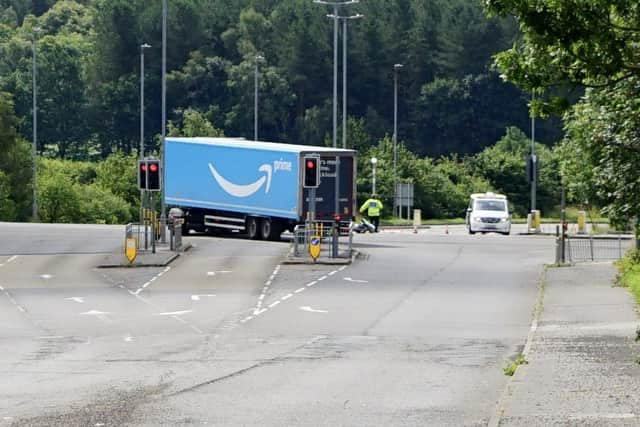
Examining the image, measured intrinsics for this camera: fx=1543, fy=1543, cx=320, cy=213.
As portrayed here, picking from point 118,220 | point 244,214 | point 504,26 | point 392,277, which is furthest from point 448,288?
point 504,26

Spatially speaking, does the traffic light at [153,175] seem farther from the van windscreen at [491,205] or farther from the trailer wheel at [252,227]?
the van windscreen at [491,205]

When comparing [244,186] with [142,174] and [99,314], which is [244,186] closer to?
[142,174]

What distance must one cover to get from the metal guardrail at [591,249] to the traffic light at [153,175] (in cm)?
1163

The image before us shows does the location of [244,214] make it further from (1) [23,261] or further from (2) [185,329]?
(2) [185,329]

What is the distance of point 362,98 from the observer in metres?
136

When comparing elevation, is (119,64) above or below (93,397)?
above

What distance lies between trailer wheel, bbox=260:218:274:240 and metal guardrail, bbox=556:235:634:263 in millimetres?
10140

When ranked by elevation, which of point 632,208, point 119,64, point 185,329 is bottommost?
point 185,329

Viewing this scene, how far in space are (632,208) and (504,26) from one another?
11113 centimetres

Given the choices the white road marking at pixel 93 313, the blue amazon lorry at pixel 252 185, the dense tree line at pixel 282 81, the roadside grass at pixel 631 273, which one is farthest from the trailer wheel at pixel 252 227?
the dense tree line at pixel 282 81

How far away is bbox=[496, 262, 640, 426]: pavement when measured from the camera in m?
14.8

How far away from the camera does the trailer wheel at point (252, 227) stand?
5366 centimetres

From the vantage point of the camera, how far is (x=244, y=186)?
5328 cm

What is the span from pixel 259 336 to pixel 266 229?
28346mm
